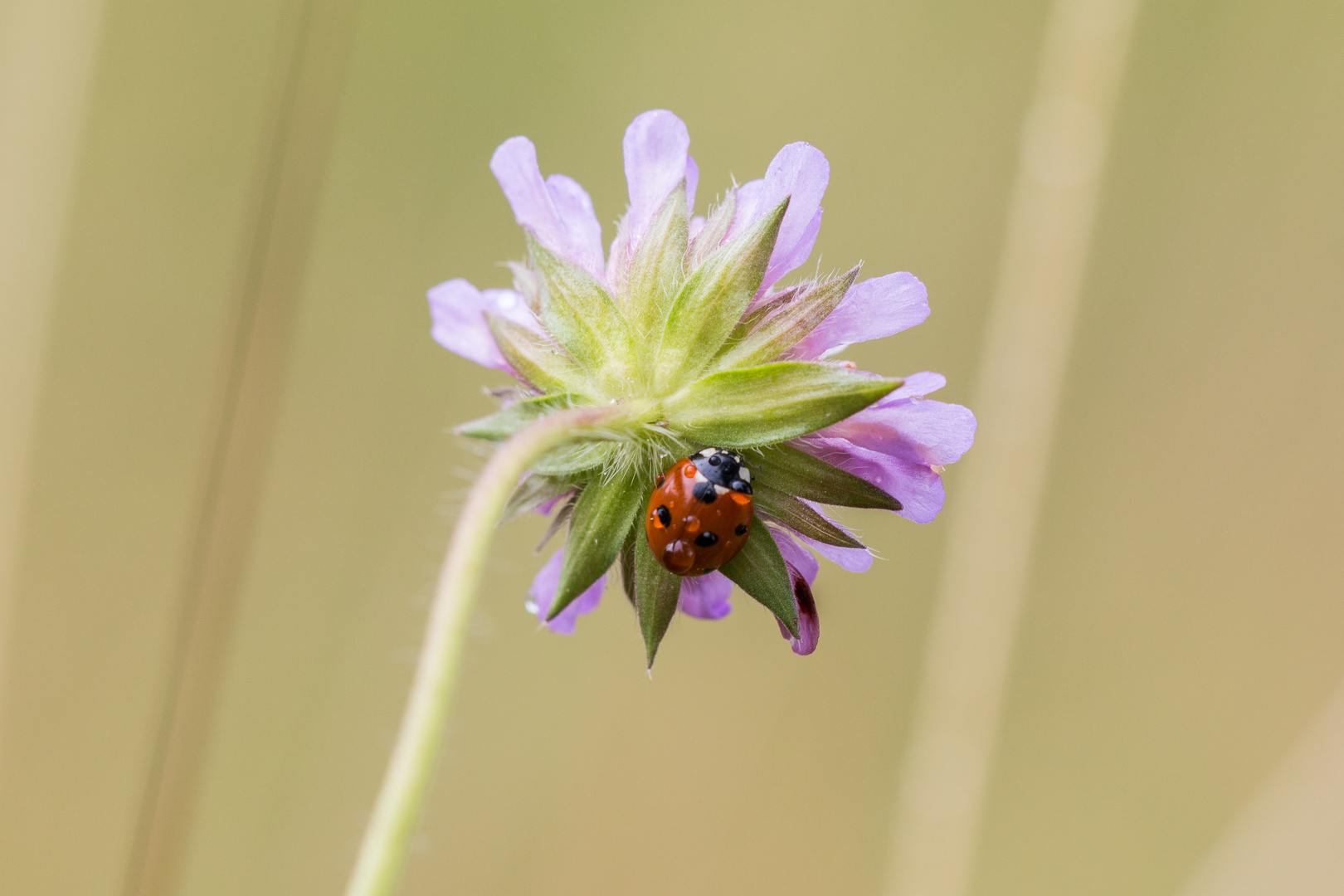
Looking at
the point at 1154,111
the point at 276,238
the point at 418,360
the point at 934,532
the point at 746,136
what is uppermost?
the point at 1154,111

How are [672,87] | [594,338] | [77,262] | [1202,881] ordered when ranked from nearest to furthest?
A: [594,338] → [77,262] → [1202,881] → [672,87]

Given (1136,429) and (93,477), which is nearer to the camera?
(93,477)

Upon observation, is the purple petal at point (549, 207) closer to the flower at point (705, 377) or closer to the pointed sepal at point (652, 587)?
the flower at point (705, 377)

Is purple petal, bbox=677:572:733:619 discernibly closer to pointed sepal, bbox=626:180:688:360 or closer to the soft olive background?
pointed sepal, bbox=626:180:688:360

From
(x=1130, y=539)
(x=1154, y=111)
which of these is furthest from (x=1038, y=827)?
(x=1154, y=111)

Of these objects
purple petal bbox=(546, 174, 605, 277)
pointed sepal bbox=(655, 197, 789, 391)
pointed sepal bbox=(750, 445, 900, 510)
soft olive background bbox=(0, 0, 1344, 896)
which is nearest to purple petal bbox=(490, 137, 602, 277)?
purple petal bbox=(546, 174, 605, 277)

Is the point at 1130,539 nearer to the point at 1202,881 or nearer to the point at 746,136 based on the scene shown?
the point at 1202,881

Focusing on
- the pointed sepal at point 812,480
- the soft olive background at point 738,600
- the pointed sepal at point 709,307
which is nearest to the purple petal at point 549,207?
the pointed sepal at point 709,307
